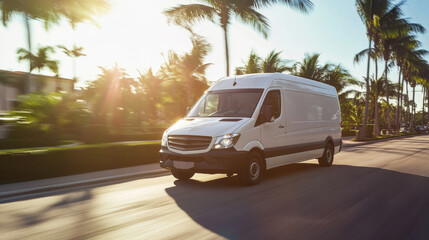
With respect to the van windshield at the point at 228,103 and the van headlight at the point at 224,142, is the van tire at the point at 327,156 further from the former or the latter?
the van headlight at the point at 224,142

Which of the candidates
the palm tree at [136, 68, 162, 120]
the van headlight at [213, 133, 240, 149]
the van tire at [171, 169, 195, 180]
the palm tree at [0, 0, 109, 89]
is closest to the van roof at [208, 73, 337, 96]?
the van headlight at [213, 133, 240, 149]

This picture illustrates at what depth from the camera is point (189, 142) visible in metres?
7.54

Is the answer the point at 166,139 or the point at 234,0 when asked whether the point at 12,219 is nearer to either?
the point at 166,139

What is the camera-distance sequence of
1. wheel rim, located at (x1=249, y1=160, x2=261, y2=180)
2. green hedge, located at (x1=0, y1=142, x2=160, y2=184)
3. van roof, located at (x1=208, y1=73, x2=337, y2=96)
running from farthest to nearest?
van roof, located at (x1=208, y1=73, x2=337, y2=96) → green hedge, located at (x1=0, y1=142, x2=160, y2=184) → wheel rim, located at (x1=249, y1=160, x2=261, y2=180)

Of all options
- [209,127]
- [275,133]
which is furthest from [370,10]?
[209,127]

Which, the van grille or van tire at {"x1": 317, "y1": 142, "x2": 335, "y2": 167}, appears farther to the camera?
van tire at {"x1": 317, "y1": 142, "x2": 335, "y2": 167}

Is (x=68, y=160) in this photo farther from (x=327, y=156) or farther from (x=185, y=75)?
(x=185, y=75)

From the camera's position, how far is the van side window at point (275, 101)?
8555 millimetres

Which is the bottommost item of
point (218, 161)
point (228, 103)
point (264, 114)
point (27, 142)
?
point (27, 142)

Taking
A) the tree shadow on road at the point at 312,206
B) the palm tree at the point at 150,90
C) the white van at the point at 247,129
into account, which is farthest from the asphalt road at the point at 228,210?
the palm tree at the point at 150,90

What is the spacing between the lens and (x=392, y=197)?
675 cm

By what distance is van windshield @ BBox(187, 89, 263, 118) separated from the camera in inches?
323

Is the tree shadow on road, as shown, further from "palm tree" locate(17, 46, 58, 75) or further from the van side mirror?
"palm tree" locate(17, 46, 58, 75)

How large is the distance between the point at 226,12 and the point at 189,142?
496 inches
